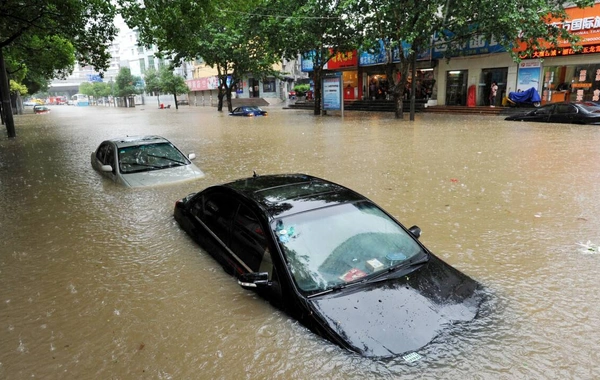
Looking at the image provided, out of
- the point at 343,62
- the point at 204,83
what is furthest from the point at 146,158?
the point at 204,83

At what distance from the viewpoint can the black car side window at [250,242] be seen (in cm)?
363

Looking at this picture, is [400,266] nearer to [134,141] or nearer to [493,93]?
[134,141]

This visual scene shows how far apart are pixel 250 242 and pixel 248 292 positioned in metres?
0.55

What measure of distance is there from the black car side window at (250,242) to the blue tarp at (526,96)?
2523 centimetres

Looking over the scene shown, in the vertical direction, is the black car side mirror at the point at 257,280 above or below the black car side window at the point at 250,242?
below

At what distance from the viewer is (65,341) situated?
3.48 metres

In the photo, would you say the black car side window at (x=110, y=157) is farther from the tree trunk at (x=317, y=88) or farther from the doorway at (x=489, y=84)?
the doorway at (x=489, y=84)

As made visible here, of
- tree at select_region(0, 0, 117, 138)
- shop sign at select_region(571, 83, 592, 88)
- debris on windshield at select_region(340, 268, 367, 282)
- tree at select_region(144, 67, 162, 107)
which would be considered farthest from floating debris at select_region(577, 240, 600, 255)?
tree at select_region(144, 67, 162, 107)

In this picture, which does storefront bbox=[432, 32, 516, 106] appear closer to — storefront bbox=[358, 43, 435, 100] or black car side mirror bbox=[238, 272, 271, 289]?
storefront bbox=[358, 43, 435, 100]

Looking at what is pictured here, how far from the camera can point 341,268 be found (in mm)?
3420

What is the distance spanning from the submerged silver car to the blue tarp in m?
22.5

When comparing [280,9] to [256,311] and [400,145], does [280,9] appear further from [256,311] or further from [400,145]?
[256,311]

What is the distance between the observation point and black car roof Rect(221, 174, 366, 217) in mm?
3791

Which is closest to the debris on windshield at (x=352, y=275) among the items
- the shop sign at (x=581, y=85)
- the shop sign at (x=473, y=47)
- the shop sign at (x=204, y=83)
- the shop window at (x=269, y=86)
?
the shop sign at (x=473, y=47)
